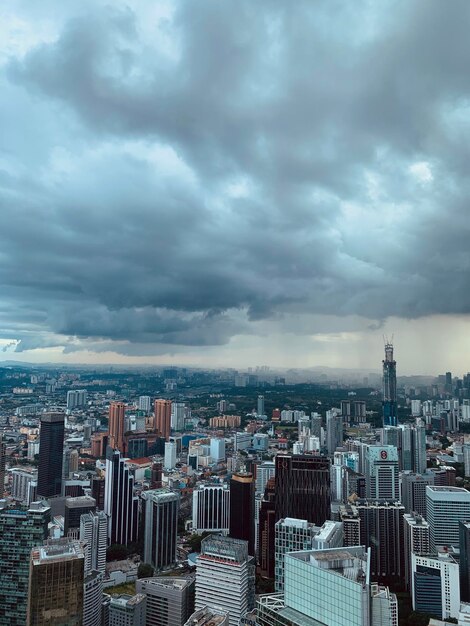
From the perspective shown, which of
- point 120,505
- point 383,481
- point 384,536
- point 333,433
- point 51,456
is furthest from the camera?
point 333,433

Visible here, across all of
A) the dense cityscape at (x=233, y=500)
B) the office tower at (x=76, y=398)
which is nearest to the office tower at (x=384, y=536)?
the dense cityscape at (x=233, y=500)

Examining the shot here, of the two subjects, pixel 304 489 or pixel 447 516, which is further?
pixel 304 489

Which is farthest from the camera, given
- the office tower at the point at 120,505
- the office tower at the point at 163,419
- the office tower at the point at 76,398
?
the office tower at the point at 76,398

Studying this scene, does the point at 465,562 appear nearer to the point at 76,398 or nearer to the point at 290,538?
the point at 290,538

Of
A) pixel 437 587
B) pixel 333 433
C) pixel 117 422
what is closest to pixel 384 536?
pixel 437 587

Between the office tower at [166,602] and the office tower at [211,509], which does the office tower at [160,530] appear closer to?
the office tower at [211,509]

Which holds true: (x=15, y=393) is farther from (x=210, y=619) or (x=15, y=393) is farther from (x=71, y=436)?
(x=210, y=619)

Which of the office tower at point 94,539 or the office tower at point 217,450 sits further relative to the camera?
the office tower at point 217,450

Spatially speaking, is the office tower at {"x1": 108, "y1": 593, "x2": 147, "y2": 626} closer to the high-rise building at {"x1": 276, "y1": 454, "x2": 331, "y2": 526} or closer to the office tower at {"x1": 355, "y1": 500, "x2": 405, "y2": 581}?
the high-rise building at {"x1": 276, "y1": 454, "x2": 331, "y2": 526}
